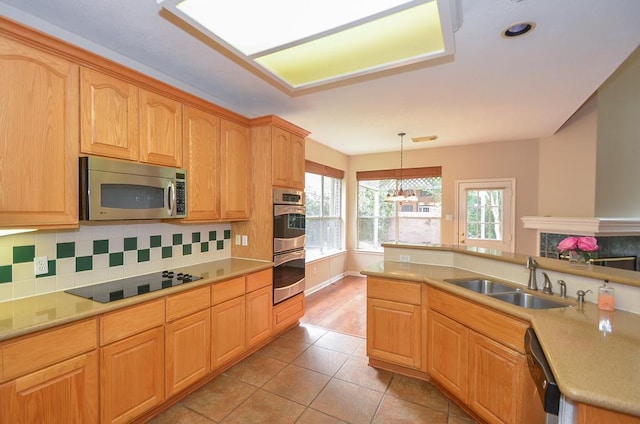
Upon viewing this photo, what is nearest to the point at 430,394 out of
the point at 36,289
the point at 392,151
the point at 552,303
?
the point at 552,303

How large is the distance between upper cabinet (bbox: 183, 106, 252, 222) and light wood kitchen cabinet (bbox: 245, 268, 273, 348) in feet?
2.29

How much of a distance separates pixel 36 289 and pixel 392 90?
328cm

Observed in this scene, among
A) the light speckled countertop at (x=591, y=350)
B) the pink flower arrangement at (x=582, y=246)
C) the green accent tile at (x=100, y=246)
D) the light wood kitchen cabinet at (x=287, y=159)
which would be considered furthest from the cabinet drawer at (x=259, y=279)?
the pink flower arrangement at (x=582, y=246)

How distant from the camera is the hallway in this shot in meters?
2.07

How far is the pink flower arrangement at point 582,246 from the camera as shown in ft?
6.31

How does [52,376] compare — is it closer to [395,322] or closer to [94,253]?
[94,253]

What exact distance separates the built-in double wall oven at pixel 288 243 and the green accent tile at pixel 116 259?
1.39m

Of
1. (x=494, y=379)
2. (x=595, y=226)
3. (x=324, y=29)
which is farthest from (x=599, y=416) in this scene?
(x=595, y=226)

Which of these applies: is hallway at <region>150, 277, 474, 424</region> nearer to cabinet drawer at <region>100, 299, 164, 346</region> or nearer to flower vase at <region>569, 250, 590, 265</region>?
cabinet drawer at <region>100, 299, 164, 346</region>

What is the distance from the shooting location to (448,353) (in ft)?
7.24

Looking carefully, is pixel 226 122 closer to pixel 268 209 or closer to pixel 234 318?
pixel 268 209

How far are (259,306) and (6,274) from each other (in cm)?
189

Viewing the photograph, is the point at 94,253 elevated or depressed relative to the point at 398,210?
depressed

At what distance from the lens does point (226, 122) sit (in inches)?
117
